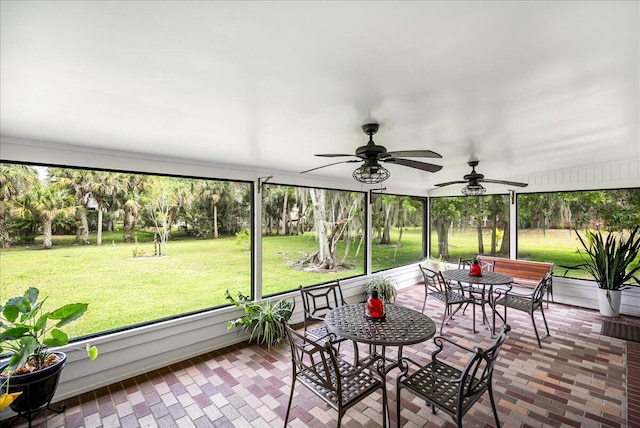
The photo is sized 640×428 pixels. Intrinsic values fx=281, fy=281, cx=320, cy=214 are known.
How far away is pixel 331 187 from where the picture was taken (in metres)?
5.11

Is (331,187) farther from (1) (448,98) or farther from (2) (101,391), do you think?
(2) (101,391)

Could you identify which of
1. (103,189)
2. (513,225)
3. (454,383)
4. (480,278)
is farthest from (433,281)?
(103,189)

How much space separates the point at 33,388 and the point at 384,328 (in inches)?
109

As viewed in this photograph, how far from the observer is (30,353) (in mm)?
2002

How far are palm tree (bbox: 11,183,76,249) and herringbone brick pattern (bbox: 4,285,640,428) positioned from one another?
3276 mm

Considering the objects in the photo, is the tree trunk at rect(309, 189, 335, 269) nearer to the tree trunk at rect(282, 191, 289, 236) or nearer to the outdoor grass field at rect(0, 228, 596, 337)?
the outdoor grass field at rect(0, 228, 596, 337)

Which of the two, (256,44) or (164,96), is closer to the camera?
(256,44)

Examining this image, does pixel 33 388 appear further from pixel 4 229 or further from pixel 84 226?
pixel 84 226

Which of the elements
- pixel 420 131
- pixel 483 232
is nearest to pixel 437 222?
pixel 483 232

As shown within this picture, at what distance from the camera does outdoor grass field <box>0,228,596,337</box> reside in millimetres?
4793

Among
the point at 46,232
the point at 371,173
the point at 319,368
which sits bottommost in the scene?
the point at 319,368

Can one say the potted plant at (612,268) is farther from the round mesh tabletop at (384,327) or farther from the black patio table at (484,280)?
the round mesh tabletop at (384,327)

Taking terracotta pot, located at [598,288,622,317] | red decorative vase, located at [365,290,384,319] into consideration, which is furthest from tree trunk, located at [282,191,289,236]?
terracotta pot, located at [598,288,622,317]

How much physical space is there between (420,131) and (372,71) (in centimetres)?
131
